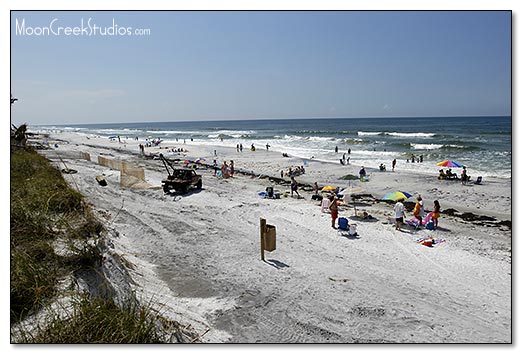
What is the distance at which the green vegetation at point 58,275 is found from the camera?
368 centimetres

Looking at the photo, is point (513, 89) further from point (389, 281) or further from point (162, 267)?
point (162, 267)

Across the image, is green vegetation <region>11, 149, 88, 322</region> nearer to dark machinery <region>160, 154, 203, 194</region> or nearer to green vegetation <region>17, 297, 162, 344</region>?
green vegetation <region>17, 297, 162, 344</region>

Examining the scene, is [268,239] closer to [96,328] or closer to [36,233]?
[36,233]

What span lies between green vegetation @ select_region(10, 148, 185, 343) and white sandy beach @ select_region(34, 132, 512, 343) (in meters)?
1.16

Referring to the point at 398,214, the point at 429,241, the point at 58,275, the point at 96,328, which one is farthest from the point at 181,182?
the point at 96,328

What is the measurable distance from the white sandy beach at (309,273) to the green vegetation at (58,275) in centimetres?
116

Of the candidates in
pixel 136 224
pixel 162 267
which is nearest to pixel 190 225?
pixel 136 224

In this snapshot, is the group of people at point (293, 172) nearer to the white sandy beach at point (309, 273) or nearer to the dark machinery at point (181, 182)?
the dark machinery at point (181, 182)

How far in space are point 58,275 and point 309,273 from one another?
202 inches

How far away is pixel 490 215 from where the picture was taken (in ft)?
48.5

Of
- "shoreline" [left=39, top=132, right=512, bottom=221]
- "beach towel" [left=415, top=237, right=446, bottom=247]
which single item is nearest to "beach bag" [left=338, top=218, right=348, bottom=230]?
"beach towel" [left=415, top=237, right=446, bottom=247]

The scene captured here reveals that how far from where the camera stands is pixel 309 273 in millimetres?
7703

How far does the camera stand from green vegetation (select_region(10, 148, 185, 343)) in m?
3.68
